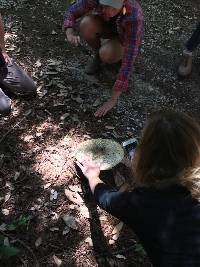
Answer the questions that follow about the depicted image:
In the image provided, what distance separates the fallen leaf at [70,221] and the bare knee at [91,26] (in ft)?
5.71

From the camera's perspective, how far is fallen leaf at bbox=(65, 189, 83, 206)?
3.20 meters

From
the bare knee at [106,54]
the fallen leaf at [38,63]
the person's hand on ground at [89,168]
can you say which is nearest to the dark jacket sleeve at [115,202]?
the person's hand on ground at [89,168]

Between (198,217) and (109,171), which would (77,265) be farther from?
(198,217)

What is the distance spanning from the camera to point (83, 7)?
3.80m

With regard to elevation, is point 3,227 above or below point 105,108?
below

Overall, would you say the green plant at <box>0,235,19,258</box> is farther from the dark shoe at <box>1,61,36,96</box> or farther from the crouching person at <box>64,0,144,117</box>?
the dark shoe at <box>1,61,36,96</box>

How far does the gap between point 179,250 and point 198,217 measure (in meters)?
0.18

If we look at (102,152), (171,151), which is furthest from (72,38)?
(171,151)

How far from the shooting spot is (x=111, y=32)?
157 inches

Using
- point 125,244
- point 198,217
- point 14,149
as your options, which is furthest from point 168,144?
point 14,149

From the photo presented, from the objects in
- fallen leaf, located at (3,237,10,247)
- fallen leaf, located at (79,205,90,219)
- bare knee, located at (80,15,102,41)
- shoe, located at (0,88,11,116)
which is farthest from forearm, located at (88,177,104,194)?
bare knee, located at (80,15,102,41)

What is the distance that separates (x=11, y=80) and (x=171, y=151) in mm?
2297

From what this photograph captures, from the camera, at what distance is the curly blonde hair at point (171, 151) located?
205 centimetres

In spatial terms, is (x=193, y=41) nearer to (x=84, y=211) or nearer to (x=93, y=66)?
(x=93, y=66)
